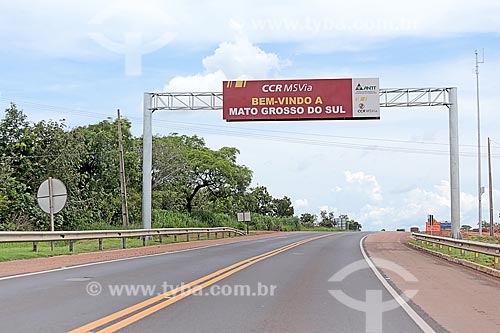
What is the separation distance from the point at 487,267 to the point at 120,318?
12191mm

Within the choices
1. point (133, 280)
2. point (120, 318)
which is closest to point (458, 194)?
point (133, 280)

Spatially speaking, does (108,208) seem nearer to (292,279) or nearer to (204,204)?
(204,204)

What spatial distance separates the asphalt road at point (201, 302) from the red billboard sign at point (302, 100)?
18252 millimetres

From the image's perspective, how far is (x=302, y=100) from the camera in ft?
112

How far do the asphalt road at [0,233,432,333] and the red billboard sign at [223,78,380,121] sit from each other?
59.9 feet

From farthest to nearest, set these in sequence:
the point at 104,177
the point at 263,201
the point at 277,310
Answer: the point at 263,201 < the point at 104,177 < the point at 277,310

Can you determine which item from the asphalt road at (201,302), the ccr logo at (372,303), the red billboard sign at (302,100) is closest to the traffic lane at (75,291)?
the asphalt road at (201,302)

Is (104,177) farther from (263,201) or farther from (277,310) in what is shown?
(263,201)

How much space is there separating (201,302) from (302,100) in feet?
80.2

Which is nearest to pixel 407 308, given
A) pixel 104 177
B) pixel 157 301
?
pixel 157 301

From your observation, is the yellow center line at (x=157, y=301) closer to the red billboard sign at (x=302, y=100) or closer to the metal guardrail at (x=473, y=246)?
the metal guardrail at (x=473, y=246)

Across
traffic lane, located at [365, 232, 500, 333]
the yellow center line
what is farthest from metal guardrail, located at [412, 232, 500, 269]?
the yellow center line

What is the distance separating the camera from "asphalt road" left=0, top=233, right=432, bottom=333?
8.68 m

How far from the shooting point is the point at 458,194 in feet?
116
